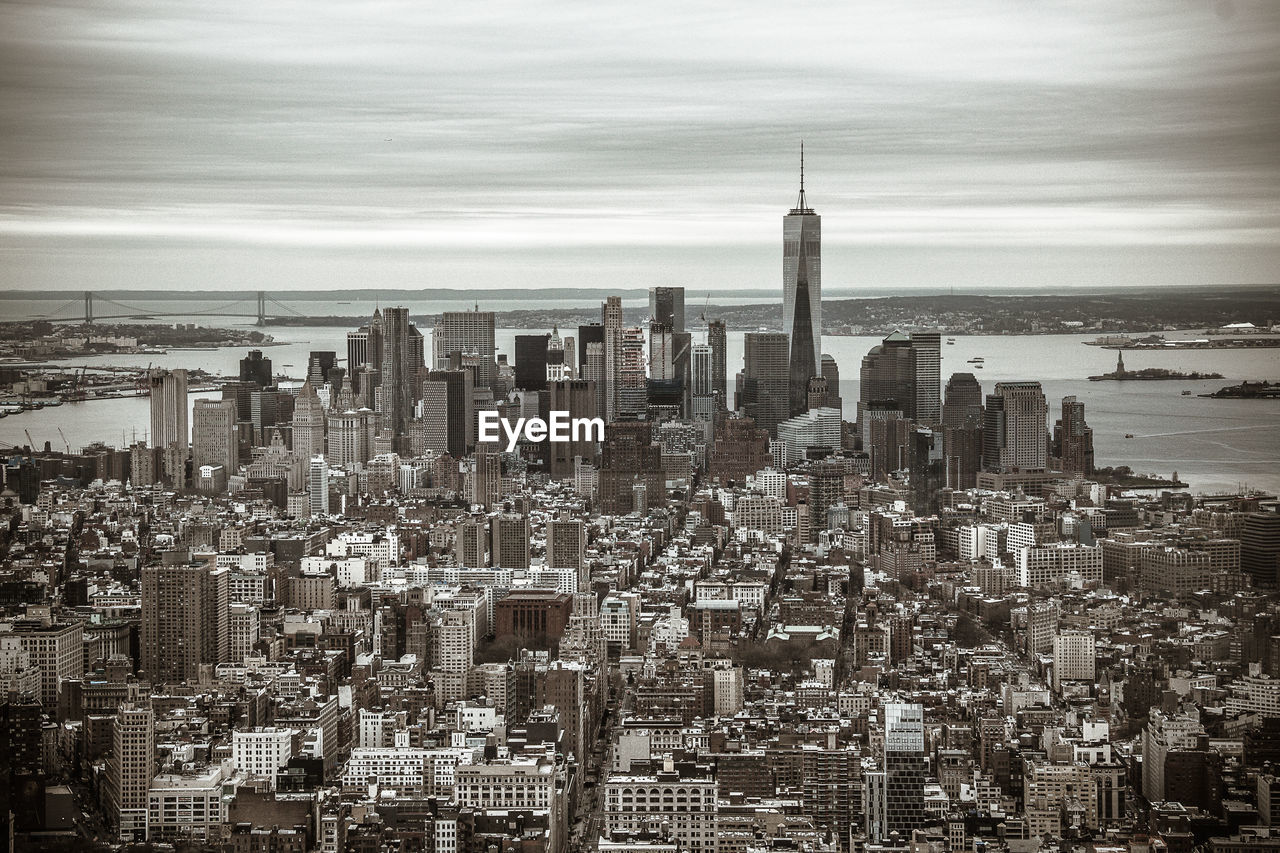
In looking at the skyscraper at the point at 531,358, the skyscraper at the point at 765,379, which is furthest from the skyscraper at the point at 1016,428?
the skyscraper at the point at 531,358

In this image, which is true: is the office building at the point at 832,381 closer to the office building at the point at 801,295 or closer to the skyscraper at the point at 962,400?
the office building at the point at 801,295

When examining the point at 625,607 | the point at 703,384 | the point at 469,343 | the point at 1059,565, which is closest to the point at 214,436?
the point at 469,343

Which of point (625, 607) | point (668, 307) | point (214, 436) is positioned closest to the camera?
point (625, 607)

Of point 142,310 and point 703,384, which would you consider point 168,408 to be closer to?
point 142,310

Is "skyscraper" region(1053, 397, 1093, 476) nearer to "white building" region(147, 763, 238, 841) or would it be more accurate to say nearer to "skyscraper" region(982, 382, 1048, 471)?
"skyscraper" region(982, 382, 1048, 471)

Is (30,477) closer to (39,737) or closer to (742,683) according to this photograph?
(39,737)

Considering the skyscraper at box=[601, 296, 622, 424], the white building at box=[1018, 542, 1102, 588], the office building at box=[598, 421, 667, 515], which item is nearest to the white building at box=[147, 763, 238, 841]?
the white building at box=[1018, 542, 1102, 588]
